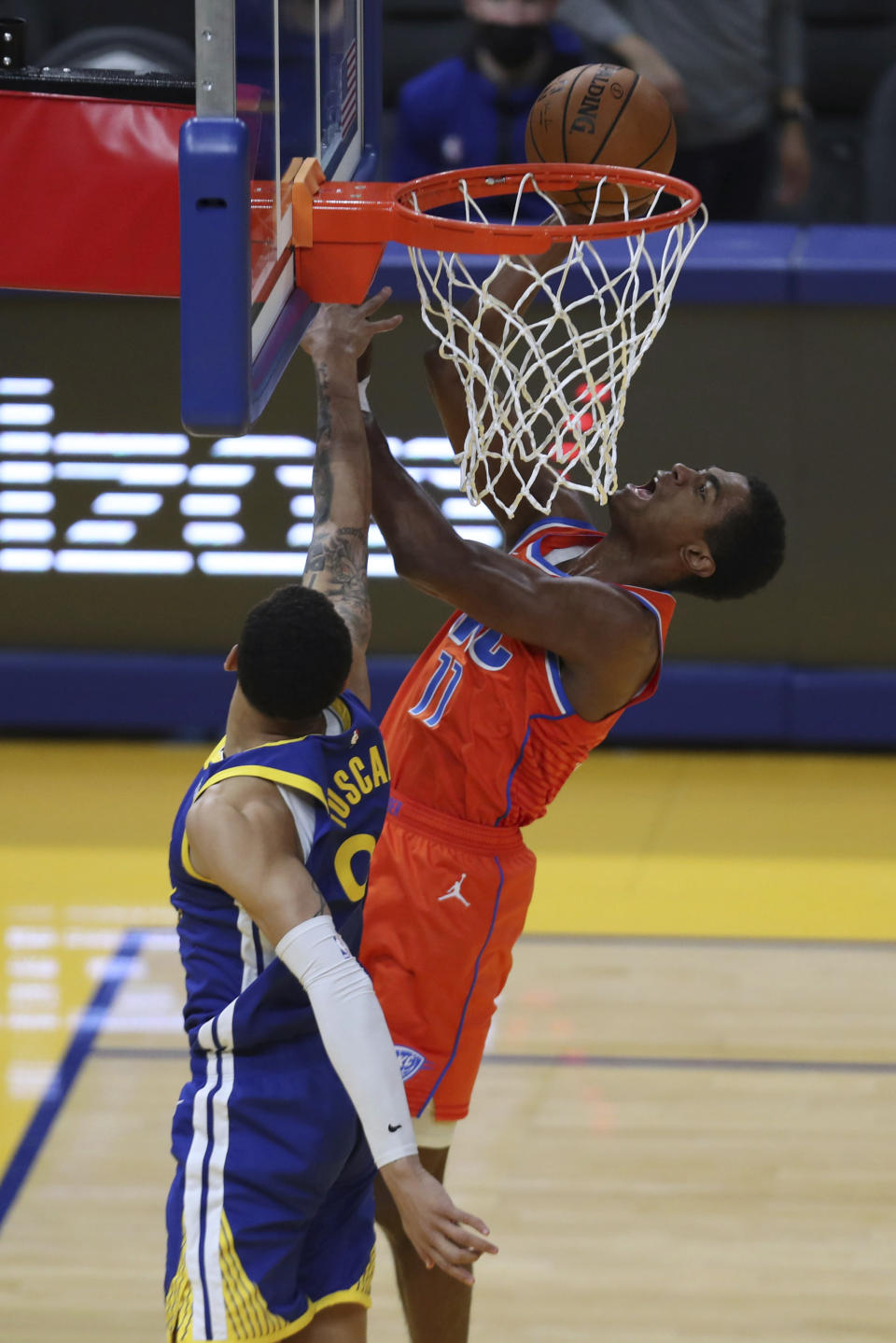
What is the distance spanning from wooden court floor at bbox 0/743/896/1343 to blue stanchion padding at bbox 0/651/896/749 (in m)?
0.26

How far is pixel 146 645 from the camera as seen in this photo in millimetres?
7348

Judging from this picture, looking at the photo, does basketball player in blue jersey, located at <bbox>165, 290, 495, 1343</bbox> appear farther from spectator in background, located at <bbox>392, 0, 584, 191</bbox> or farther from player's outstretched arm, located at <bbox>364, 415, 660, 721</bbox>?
spectator in background, located at <bbox>392, 0, 584, 191</bbox>

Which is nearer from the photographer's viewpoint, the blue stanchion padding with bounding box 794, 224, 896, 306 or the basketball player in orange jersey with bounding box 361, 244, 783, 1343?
the basketball player in orange jersey with bounding box 361, 244, 783, 1343

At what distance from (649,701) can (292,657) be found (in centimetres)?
460

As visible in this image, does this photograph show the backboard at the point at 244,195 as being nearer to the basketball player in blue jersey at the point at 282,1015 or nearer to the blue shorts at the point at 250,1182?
the basketball player in blue jersey at the point at 282,1015

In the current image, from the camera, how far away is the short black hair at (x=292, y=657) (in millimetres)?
2703

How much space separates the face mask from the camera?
708 centimetres

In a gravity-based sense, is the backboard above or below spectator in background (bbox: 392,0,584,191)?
above

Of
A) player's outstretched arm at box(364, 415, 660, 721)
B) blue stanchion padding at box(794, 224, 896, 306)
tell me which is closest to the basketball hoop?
player's outstretched arm at box(364, 415, 660, 721)

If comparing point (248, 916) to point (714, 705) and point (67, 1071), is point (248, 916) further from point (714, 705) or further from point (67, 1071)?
point (714, 705)

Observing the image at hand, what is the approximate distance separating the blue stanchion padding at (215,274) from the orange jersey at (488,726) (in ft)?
3.19

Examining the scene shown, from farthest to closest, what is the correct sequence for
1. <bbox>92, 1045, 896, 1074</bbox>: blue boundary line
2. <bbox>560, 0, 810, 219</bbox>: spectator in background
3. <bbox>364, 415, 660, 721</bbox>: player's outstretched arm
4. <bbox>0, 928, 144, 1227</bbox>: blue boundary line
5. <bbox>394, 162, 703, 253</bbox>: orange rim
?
<bbox>560, 0, 810, 219</bbox>: spectator in background < <bbox>92, 1045, 896, 1074</bbox>: blue boundary line < <bbox>0, 928, 144, 1227</bbox>: blue boundary line < <bbox>364, 415, 660, 721</bbox>: player's outstretched arm < <bbox>394, 162, 703, 253</bbox>: orange rim

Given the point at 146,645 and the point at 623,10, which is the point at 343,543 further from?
the point at 623,10

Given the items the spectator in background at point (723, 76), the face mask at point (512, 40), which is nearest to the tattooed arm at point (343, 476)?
the face mask at point (512, 40)
